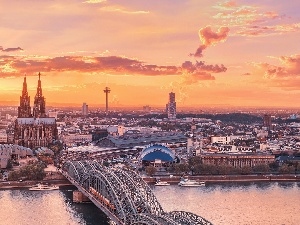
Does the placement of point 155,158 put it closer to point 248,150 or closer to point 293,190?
point 248,150

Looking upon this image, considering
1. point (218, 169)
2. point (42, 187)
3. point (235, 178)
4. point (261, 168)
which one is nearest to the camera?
point (42, 187)

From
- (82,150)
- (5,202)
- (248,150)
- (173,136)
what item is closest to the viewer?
(5,202)

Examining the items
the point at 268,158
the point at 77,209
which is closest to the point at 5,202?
the point at 77,209

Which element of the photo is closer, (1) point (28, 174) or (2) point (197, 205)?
(2) point (197, 205)

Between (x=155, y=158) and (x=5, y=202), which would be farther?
(x=155, y=158)

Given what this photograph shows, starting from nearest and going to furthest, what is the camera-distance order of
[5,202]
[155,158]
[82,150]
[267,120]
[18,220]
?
[18,220] < [5,202] < [155,158] < [82,150] < [267,120]

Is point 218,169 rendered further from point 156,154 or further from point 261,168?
point 156,154

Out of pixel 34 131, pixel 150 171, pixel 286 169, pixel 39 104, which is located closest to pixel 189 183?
pixel 150 171
